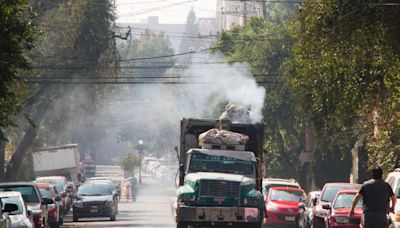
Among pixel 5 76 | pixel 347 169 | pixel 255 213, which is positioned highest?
pixel 5 76

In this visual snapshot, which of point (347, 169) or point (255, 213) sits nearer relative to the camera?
point (255, 213)

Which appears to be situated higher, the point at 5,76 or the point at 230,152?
the point at 5,76

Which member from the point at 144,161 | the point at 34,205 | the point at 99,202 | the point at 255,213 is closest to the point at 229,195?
the point at 255,213

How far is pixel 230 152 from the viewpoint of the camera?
33969 millimetres

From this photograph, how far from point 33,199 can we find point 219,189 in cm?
540

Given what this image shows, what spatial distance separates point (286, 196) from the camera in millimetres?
44906

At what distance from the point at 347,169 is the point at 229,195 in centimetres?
3357

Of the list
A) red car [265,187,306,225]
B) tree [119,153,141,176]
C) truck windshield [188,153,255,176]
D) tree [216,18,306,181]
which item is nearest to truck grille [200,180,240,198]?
truck windshield [188,153,255,176]

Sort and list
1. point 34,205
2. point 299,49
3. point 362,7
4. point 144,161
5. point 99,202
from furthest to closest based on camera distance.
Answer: point 144,161
point 99,202
point 299,49
point 34,205
point 362,7

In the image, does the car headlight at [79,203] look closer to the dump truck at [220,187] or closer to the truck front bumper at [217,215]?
the dump truck at [220,187]

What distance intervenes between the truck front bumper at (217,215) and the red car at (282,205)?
38.3ft

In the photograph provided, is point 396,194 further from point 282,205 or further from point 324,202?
point 282,205

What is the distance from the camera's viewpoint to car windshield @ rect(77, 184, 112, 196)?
50.7m

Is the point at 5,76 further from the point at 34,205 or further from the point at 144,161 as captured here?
the point at 144,161
